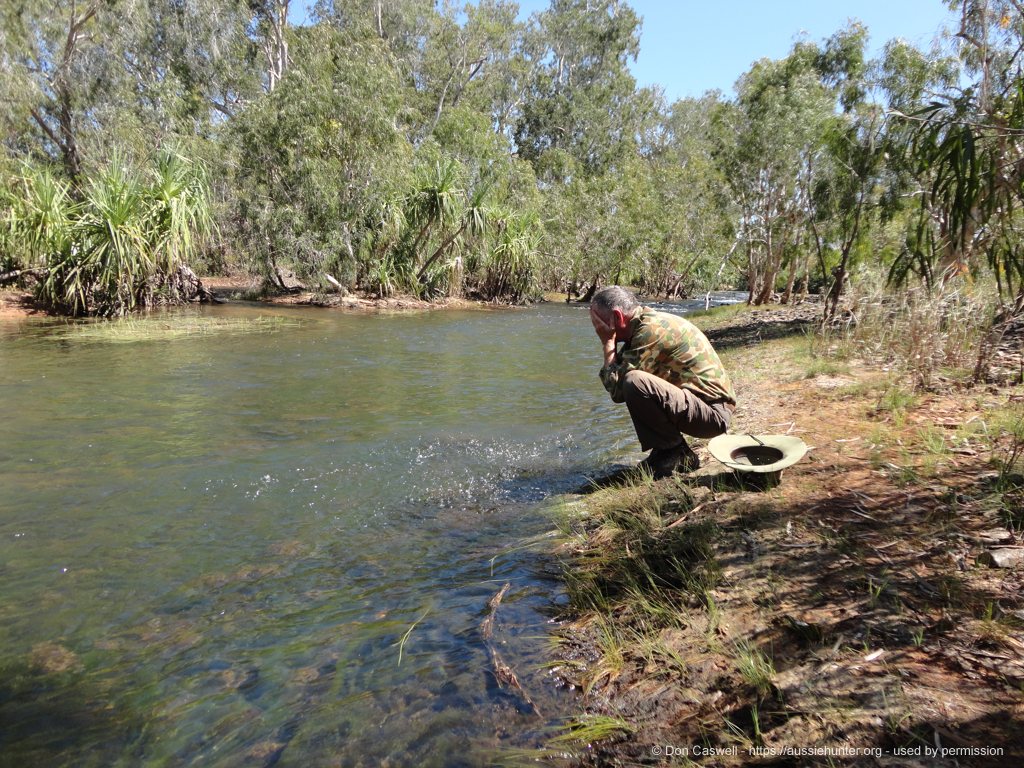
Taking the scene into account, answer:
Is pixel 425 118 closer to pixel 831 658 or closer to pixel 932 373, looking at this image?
pixel 932 373

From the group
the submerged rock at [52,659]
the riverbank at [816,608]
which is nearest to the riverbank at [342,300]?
the riverbank at [816,608]

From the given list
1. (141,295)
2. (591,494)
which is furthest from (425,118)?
(591,494)

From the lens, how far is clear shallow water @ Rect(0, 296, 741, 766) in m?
2.14

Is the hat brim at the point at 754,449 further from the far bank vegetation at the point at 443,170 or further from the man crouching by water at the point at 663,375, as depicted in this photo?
the far bank vegetation at the point at 443,170

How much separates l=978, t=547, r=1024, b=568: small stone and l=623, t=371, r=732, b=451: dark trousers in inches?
74.5

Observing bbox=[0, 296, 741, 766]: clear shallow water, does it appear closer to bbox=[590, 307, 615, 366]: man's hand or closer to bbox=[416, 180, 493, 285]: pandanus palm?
bbox=[590, 307, 615, 366]: man's hand

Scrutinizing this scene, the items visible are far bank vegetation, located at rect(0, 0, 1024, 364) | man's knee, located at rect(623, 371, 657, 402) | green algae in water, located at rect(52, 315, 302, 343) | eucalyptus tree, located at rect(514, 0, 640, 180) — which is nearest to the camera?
man's knee, located at rect(623, 371, 657, 402)

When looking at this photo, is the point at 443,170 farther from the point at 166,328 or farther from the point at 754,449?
the point at 754,449

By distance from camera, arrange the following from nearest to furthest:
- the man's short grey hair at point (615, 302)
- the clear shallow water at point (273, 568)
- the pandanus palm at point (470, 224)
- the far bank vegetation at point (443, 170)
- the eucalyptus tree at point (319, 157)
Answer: the clear shallow water at point (273, 568), the man's short grey hair at point (615, 302), the far bank vegetation at point (443, 170), the eucalyptus tree at point (319, 157), the pandanus palm at point (470, 224)

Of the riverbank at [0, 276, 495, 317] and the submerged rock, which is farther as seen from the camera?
the riverbank at [0, 276, 495, 317]

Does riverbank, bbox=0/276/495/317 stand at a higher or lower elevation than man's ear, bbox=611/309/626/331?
lower

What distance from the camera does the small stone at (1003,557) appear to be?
91.4 inches

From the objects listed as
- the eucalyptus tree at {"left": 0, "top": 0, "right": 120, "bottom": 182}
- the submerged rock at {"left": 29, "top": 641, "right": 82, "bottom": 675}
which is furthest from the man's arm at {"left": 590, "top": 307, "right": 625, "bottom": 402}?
the eucalyptus tree at {"left": 0, "top": 0, "right": 120, "bottom": 182}

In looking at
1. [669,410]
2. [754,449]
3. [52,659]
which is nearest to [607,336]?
[669,410]
